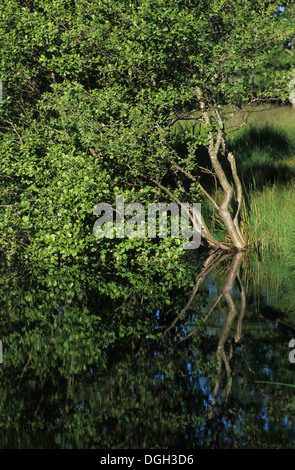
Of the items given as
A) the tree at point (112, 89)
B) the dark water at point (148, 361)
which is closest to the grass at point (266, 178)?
the tree at point (112, 89)

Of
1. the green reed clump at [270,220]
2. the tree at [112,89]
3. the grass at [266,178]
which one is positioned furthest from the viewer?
the grass at [266,178]

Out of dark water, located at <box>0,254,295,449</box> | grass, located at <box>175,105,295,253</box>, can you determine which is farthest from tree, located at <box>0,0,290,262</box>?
dark water, located at <box>0,254,295,449</box>

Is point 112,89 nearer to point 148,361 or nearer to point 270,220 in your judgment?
point 270,220

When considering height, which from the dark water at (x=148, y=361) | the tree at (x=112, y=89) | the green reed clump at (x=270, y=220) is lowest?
the dark water at (x=148, y=361)

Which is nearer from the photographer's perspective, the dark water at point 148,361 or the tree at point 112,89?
the dark water at point 148,361

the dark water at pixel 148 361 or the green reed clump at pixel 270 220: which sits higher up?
the green reed clump at pixel 270 220

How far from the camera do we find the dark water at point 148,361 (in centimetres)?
555

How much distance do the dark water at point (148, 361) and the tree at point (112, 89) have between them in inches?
70.7

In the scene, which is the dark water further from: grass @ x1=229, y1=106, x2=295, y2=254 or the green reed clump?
grass @ x1=229, y1=106, x2=295, y2=254

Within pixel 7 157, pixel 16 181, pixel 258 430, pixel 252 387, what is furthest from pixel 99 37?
pixel 258 430

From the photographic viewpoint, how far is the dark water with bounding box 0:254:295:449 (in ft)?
18.2

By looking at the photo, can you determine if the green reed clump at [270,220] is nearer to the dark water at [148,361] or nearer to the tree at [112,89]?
the tree at [112,89]

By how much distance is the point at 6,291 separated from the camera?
459 inches

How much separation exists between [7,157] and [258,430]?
957 centimetres
